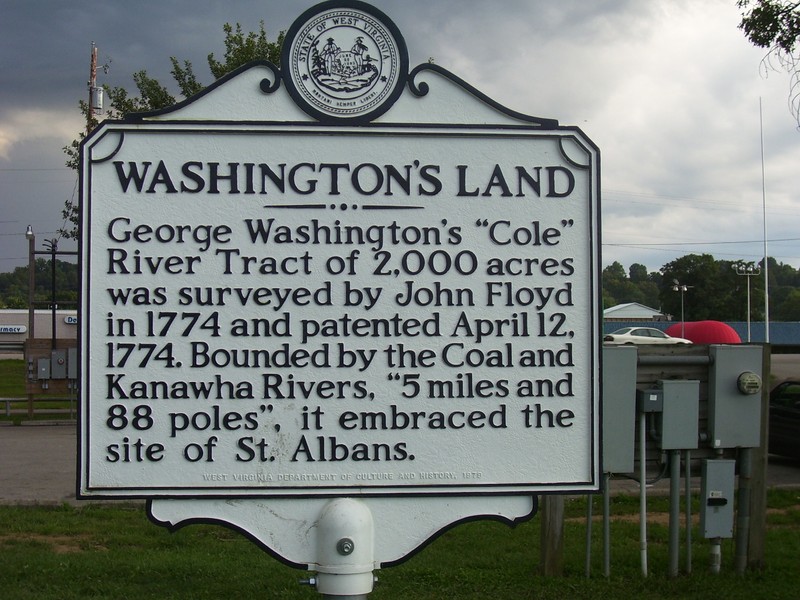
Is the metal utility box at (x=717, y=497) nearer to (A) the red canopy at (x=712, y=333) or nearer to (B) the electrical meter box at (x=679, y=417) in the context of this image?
(B) the electrical meter box at (x=679, y=417)

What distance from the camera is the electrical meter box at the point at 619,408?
201 inches

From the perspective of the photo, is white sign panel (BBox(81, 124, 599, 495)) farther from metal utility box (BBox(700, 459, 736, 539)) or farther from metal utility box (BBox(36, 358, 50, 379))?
metal utility box (BBox(36, 358, 50, 379))

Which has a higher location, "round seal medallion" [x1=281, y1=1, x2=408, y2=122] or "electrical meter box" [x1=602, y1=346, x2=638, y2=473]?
"round seal medallion" [x1=281, y1=1, x2=408, y2=122]

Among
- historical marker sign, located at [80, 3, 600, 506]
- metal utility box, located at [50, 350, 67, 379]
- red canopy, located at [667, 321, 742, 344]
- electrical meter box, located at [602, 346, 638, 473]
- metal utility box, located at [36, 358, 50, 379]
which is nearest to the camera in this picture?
historical marker sign, located at [80, 3, 600, 506]

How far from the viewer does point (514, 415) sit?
327 centimetres

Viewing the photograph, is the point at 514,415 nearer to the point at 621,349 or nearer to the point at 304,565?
the point at 304,565

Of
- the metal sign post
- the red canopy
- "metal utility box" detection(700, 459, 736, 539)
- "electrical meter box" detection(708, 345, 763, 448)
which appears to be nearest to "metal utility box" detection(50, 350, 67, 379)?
"metal utility box" detection(700, 459, 736, 539)

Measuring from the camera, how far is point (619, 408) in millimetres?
5168

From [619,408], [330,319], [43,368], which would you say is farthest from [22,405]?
[330,319]

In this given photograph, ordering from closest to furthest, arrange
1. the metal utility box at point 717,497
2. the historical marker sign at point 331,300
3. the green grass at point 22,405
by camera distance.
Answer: the historical marker sign at point 331,300 < the metal utility box at point 717,497 < the green grass at point 22,405

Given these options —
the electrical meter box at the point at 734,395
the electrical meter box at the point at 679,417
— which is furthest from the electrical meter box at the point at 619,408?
the electrical meter box at the point at 734,395

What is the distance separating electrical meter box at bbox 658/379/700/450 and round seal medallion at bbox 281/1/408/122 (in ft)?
9.96

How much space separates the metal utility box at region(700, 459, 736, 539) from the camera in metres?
5.51

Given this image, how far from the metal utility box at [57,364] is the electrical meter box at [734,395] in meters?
15.3
